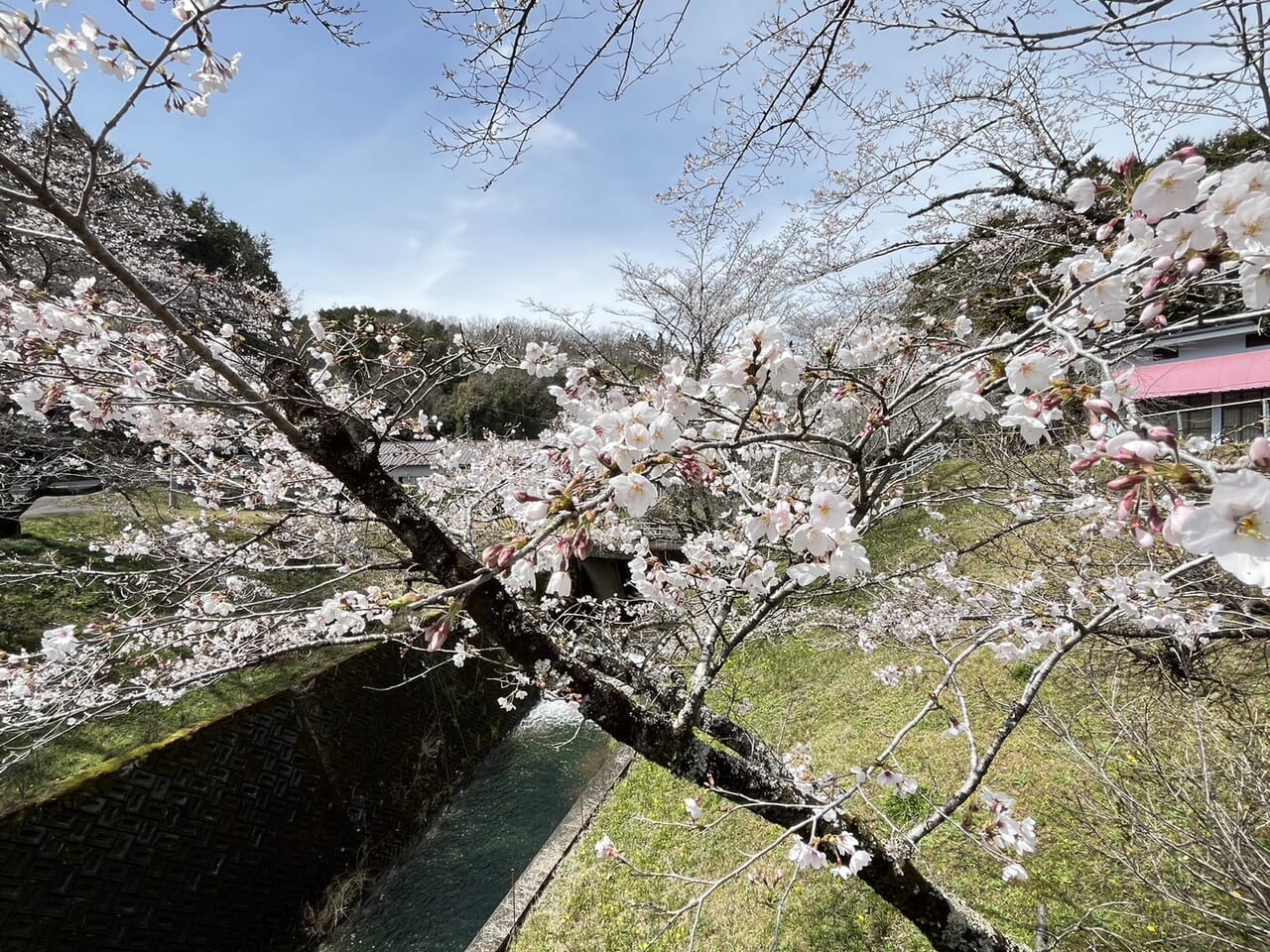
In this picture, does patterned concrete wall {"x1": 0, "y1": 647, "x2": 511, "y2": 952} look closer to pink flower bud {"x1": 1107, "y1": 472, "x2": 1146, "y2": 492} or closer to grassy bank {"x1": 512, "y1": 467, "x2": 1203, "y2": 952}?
grassy bank {"x1": 512, "y1": 467, "x2": 1203, "y2": 952}

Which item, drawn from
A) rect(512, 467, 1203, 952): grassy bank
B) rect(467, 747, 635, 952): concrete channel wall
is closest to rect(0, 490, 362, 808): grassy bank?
rect(467, 747, 635, 952): concrete channel wall

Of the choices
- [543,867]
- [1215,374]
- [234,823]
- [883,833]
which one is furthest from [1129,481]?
[1215,374]

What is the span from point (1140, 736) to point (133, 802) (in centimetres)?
750

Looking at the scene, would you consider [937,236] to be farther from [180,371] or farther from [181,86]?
[180,371]

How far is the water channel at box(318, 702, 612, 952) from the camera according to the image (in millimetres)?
5715

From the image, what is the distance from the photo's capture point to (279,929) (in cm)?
546

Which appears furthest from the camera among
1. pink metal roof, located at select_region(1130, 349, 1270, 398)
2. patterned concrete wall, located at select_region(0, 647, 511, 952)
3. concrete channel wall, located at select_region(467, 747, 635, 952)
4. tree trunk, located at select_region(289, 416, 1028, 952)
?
pink metal roof, located at select_region(1130, 349, 1270, 398)

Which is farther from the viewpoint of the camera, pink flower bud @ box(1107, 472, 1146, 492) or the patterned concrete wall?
the patterned concrete wall

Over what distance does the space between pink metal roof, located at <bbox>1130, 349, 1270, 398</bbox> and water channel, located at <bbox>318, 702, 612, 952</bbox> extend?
15.3 metres

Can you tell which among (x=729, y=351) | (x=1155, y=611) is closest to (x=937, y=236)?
(x=1155, y=611)

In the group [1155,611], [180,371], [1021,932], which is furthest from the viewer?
[1021,932]

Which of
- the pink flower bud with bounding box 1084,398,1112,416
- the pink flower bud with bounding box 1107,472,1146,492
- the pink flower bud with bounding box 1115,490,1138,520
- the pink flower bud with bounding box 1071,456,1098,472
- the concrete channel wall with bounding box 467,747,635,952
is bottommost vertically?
the concrete channel wall with bounding box 467,747,635,952

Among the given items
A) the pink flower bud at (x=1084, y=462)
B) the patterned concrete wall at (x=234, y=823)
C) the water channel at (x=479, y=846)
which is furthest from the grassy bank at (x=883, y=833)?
the patterned concrete wall at (x=234, y=823)

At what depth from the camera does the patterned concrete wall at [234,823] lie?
4.21 m
